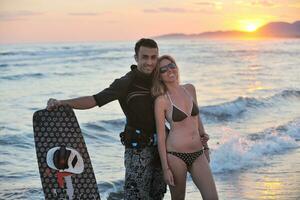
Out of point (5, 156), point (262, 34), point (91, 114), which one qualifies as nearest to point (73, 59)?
point (91, 114)

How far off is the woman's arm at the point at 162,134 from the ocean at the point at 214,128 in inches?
120

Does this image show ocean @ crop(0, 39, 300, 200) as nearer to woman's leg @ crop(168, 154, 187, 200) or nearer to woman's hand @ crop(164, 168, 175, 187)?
woman's leg @ crop(168, 154, 187, 200)

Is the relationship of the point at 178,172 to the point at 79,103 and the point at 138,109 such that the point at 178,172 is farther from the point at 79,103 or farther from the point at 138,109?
the point at 79,103

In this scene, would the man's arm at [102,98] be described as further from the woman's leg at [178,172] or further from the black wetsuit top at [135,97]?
the woman's leg at [178,172]

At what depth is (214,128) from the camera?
15.1 meters

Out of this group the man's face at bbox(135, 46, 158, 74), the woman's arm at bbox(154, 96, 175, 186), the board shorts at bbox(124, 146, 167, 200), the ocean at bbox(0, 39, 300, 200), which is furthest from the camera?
the ocean at bbox(0, 39, 300, 200)

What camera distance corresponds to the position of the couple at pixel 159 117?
4.90 m

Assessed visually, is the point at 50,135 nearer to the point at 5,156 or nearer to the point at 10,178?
the point at 10,178

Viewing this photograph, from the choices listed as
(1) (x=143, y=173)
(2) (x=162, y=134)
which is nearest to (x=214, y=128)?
(1) (x=143, y=173)

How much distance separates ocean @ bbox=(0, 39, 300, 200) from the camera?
346 inches

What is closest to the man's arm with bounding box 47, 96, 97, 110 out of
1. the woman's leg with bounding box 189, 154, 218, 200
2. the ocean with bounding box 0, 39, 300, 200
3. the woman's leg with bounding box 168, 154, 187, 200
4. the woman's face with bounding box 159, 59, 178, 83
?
the woman's face with bounding box 159, 59, 178, 83

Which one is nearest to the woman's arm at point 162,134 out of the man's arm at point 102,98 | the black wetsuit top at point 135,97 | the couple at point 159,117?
the couple at point 159,117

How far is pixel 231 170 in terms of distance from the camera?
987 cm

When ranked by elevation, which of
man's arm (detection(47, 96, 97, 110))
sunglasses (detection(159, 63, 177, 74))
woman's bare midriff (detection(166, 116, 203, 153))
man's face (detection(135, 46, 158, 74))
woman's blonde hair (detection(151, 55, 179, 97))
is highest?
man's face (detection(135, 46, 158, 74))
